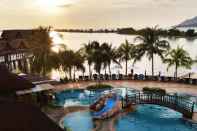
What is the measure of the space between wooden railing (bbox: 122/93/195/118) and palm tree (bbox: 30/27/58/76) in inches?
546

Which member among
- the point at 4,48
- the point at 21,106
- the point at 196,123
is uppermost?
the point at 4,48

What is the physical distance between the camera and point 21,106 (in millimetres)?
9906

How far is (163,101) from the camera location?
1011 inches

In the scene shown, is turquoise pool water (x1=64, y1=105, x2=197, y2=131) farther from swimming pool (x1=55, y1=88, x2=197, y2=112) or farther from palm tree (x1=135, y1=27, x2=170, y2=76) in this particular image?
palm tree (x1=135, y1=27, x2=170, y2=76)

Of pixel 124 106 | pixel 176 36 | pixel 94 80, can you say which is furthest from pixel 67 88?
pixel 176 36

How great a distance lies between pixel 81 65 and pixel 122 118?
16.1 m

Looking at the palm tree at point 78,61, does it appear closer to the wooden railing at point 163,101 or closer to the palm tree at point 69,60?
the palm tree at point 69,60

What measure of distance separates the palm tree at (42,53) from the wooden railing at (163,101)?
1386cm

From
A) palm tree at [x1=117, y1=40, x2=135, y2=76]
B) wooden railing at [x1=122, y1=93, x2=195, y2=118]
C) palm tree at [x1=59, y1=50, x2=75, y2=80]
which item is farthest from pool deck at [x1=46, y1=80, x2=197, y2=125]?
palm tree at [x1=117, y1=40, x2=135, y2=76]

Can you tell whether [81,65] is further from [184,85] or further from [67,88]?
[184,85]

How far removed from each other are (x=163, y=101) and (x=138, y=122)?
11.7 ft

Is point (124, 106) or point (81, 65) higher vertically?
point (81, 65)

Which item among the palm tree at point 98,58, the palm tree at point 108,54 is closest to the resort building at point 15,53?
the palm tree at point 98,58

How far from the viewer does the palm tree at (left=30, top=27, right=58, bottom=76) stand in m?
38.1
